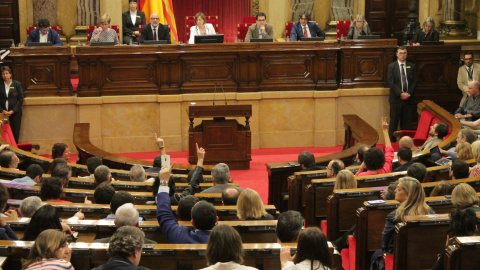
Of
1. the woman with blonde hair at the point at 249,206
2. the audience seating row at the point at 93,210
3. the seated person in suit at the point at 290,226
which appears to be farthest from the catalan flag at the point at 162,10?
the seated person in suit at the point at 290,226

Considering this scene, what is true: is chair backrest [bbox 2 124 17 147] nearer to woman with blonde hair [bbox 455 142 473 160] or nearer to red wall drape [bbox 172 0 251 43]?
woman with blonde hair [bbox 455 142 473 160]

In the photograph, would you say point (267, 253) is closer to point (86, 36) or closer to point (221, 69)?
point (221, 69)

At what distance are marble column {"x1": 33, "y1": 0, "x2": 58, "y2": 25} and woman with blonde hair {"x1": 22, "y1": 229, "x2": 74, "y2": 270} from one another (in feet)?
33.9

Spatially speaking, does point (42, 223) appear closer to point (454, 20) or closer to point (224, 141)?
point (224, 141)

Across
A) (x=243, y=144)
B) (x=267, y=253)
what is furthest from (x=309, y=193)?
(x=243, y=144)

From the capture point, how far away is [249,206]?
5371mm

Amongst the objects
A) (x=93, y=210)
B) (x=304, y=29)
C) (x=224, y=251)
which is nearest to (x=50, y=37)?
(x=304, y=29)

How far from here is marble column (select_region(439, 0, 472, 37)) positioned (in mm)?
13602

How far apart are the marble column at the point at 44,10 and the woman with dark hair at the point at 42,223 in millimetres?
9664

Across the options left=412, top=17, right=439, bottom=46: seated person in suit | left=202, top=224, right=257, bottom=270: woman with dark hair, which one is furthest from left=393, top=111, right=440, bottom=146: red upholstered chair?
left=202, top=224, right=257, bottom=270: woman with dark hair

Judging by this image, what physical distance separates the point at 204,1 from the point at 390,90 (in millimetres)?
7726

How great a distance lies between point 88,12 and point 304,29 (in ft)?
12.8

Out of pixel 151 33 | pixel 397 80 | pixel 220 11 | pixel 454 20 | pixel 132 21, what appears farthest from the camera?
pixel 220 11

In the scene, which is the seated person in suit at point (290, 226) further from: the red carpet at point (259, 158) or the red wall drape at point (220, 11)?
the red wall drape at point (220, 11)
